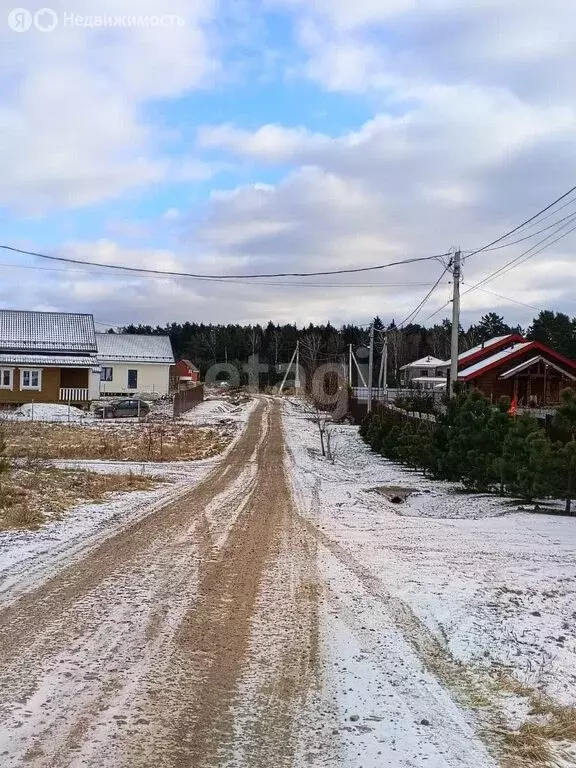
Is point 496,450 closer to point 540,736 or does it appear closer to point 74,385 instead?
point 540,736

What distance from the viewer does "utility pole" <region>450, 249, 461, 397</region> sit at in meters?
18.0

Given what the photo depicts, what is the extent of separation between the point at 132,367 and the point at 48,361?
13.8 metres

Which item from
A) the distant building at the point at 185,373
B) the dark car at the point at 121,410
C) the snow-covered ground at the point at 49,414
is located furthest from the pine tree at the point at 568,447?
the distant building at the point at 185,373

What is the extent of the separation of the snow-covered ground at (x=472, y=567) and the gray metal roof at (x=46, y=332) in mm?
29843

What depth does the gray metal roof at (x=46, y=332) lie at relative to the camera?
4147cm

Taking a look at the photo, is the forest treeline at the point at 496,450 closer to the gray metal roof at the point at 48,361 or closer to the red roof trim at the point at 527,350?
the red roof trim at the point at 527,350

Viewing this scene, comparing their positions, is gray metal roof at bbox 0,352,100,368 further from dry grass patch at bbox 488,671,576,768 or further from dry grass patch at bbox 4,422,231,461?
dry grass patch at bbox 488,671,576,768

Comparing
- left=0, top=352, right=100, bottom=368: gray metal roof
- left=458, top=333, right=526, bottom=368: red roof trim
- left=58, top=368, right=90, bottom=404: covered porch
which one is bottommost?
left=58, top=368, right=90, bottom=404: covered porch

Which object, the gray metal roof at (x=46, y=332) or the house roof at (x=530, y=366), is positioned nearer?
the house roof at (x=530, y=366)

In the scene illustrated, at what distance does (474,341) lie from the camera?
86.7m

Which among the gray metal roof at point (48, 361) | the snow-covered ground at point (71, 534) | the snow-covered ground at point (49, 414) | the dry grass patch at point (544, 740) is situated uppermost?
the gray metal roof at point (48, 361)

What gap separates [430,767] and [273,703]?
1.10m

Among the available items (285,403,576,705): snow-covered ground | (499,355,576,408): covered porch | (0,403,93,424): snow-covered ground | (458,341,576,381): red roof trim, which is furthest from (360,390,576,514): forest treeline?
(0,403,93,424): snow-covered ground

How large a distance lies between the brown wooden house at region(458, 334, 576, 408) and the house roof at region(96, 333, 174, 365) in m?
25.7
